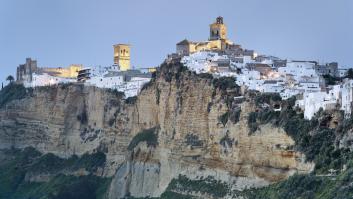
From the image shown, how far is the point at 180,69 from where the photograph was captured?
2795 inches

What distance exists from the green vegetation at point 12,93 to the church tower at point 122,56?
9995mm

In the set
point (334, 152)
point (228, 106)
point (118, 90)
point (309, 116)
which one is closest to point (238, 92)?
point (228, 106)

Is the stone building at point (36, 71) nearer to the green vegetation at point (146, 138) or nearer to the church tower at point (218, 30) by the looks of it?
the church tower at point (218, 30)

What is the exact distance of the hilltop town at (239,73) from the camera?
54.3m

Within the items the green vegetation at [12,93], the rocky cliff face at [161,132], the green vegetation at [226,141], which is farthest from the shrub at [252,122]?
the green vegetation at [12,93]

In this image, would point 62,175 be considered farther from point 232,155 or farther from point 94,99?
point 232,155

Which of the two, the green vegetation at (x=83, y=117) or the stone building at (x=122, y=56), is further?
the stone building at (x=122, y=56)

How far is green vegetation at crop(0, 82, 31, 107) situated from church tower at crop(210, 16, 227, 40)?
73.8ft

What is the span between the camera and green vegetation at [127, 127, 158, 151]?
73.1 m

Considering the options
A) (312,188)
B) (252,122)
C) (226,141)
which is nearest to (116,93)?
(226,141)

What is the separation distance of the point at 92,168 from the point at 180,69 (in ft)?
55.5

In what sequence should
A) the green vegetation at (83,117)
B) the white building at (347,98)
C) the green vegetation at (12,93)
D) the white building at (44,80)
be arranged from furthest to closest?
the green vegetation at (12,93)
the white building at (44,80)
the green vegetation at (83,117)
the white building at (347,98)

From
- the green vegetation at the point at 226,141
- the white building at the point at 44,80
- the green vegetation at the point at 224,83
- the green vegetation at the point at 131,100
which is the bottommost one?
the green vegetation at the point at 226,141

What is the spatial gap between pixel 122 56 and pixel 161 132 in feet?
94.1
